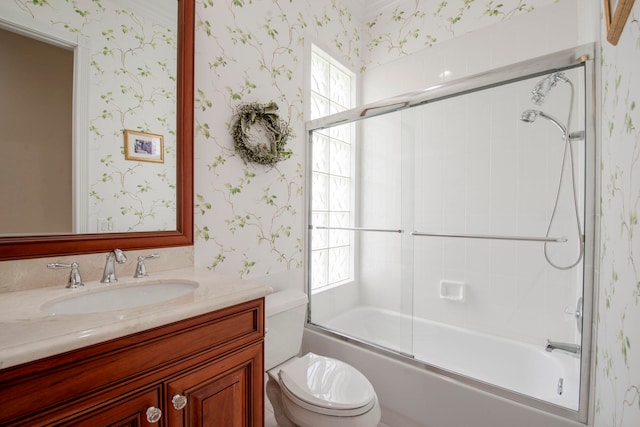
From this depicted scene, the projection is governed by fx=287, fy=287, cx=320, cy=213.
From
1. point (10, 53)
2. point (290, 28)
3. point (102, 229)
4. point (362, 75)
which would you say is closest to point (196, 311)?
point (102, 229)

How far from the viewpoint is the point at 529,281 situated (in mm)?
1771

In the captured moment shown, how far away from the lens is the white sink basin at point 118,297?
0.90 meters

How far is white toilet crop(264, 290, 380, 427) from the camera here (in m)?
1.07

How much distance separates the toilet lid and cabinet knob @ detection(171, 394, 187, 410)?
505 millimetres

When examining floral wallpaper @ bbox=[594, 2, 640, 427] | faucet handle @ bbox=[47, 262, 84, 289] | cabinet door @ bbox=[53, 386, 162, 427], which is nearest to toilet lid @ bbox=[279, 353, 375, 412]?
cabinet door @ bbox=[53, 386, 162, 427]

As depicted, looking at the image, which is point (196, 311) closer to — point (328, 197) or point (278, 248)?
point (278, 248)

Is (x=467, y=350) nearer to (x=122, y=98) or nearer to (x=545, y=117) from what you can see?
(x=545, y=117)

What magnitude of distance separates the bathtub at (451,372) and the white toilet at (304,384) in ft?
1.22

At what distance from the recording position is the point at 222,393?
87 cm

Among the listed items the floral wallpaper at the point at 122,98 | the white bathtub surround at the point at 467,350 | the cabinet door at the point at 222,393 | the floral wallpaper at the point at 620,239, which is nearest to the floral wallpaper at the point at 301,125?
the floral wallpaper at the point at 620,239

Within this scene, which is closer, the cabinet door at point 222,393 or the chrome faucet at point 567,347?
the cabinet door at point 222,393

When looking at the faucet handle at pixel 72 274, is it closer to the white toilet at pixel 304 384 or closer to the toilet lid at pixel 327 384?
the white toilet at pixel 304 384

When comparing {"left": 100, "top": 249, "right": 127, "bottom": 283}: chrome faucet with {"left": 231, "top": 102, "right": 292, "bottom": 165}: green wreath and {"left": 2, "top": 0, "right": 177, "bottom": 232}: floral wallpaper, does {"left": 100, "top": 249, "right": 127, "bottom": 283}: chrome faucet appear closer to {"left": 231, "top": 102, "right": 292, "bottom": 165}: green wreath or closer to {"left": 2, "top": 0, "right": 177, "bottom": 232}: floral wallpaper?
{"left": 2, "top": 0, "right": 177, "bottom": 232}: floral wallpaper

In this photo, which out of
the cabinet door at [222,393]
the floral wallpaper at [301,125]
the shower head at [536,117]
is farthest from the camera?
the shower head at [536,117]
